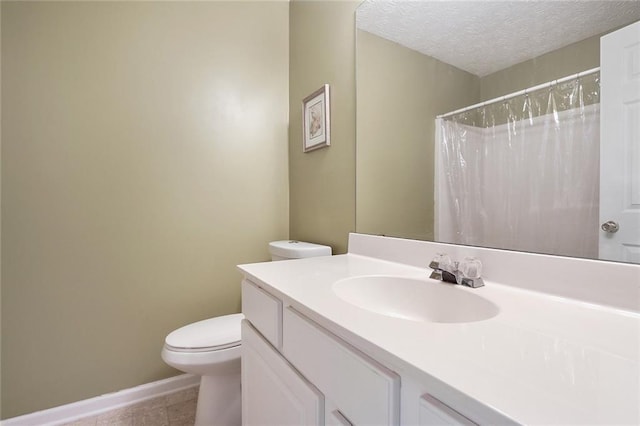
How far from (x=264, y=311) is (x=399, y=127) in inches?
32.8

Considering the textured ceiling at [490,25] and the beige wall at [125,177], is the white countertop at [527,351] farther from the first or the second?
the beige wall at [125,177]

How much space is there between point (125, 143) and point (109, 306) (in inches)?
32.8

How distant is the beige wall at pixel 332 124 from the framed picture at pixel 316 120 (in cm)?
3

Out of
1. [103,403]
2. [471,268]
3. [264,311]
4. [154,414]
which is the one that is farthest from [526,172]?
[103,403]

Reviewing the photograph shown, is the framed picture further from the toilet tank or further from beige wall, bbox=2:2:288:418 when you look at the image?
the toilet tank

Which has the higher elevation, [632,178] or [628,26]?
[628,26]

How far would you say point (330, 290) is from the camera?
2.45 feet

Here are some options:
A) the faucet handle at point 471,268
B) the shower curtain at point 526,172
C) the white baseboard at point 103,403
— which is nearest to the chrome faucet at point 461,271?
the faucet handle at point 471,268

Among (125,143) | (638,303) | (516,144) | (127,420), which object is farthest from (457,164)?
(127,420)

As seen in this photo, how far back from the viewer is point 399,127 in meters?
1.13

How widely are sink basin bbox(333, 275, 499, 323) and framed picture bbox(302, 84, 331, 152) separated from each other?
2.84ft

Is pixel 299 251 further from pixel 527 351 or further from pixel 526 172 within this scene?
pixel 527 351

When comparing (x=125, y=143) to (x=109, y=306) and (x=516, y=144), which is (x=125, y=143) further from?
(x=516, y=144)

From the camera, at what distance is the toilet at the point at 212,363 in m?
1.18
